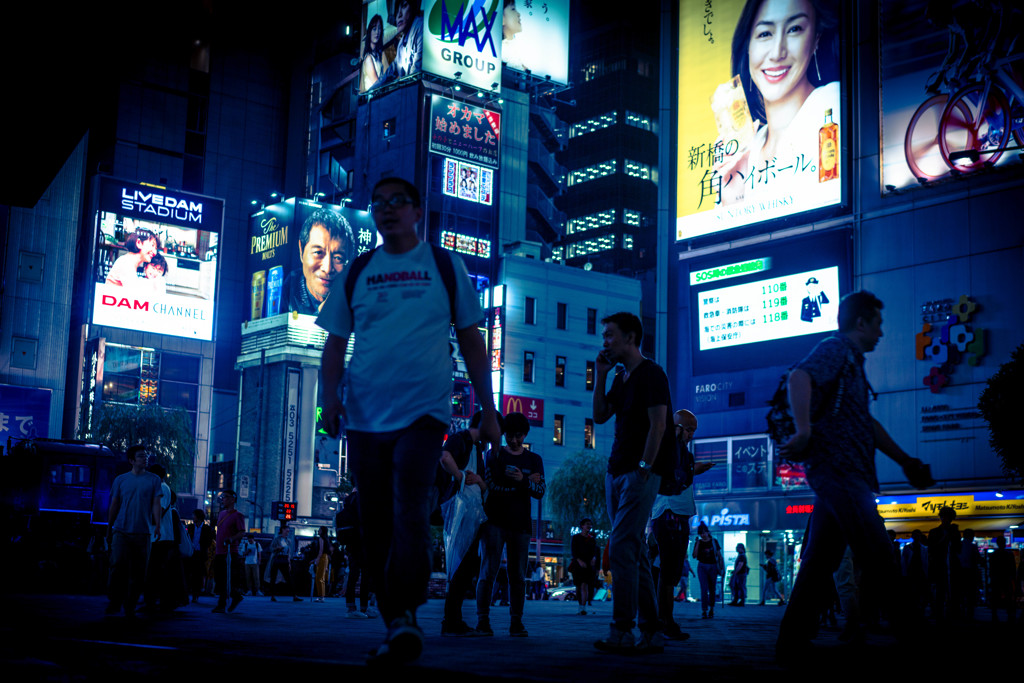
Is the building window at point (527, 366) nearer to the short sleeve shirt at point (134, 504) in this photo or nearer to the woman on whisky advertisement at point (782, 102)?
the woman on whisky advertisement at point (782, 102)

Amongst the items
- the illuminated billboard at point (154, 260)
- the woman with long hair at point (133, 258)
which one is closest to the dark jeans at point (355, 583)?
the illuminated billboard at point (154, 260)

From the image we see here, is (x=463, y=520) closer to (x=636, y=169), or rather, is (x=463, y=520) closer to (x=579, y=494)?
(x=579, y=494)

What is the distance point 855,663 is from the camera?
6051 millimetres

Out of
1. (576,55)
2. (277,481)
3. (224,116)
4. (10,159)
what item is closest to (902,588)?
(10,159)

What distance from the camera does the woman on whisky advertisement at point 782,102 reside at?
42469 mm

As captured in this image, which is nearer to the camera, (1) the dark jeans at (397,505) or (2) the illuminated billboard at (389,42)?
(1) the dark jeans at (397,505)

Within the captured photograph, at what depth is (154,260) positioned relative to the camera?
63000 millimetres

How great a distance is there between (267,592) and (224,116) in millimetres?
56167

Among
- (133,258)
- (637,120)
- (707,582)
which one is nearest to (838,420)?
(707,582)

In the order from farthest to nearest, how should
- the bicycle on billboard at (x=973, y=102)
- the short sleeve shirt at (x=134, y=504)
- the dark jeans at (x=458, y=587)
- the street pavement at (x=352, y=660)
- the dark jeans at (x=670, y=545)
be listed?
the bicycle on billboard at (x=973, y=102) → the short sleeve shirt at (x=134, y=504) → the dark jeans at (x=670, y=545) → the dark jeans at (x=458, y=587) → the street pavement at (x=352, y=660)

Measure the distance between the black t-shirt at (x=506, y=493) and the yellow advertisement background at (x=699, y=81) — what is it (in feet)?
122

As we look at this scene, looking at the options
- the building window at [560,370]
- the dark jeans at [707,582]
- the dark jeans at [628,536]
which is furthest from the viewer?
the building window at [560,370]

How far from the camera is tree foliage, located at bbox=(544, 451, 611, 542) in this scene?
58.0 meters

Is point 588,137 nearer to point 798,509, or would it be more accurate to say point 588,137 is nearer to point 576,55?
point 576,55
